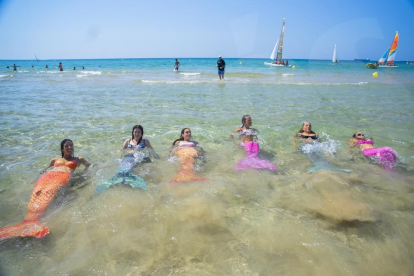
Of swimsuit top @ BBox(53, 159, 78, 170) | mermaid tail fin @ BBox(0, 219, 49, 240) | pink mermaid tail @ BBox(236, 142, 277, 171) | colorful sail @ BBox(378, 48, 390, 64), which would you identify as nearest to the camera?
mermaid tail fin @ BBox(0, 219, 49, 240)

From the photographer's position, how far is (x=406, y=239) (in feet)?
8.74

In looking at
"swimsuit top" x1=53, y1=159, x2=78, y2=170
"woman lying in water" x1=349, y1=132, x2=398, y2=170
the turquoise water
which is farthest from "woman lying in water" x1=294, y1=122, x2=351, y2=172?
"swimsuit top" x1=53, y1=159, x2=78, y2=170

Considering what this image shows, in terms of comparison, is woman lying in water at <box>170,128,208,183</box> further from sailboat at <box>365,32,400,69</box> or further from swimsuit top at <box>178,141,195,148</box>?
sailboat at <box>365,32,400,69</box>

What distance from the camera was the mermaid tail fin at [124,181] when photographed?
3.75m

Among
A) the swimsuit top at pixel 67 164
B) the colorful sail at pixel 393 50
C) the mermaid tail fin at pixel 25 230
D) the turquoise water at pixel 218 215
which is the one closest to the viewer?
the turquoise water at pixel 218 215

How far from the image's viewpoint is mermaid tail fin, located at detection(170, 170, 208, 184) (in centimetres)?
405

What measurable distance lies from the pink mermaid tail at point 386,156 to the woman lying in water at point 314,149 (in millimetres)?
948

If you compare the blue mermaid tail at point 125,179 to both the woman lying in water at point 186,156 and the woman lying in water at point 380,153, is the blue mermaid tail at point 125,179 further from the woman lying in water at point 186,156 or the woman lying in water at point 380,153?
the woman lying in water at point 380,153

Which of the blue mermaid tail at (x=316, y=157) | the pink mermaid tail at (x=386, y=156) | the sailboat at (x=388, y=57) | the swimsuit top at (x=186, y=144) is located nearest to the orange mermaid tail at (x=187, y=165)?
the swimsuit top at (x=186, y=144)

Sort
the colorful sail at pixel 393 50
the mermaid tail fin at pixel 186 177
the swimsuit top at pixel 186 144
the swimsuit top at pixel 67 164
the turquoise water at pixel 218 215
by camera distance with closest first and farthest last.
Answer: the turquoise water at pixel 218 215
the mermaid tail fin at pixel 186 177
the swimsuit top at pixel 67 164
the swimsuit top at pixel 186 144
the colorful sail at pixel 393 50

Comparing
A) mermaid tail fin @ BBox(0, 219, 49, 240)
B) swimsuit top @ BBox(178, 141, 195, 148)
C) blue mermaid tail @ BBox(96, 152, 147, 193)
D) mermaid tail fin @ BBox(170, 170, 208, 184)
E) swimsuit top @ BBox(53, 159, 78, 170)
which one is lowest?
mermaid tail fin @ BBox(0, 219, 49, 240)

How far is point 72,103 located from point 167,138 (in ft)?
21.5

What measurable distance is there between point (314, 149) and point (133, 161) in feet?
13.8

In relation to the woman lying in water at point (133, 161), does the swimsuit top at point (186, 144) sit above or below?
above
